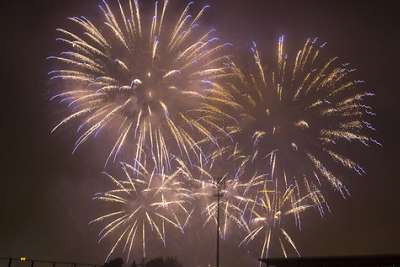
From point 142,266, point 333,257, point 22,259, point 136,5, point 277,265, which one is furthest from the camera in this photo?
Answer: point 142,266

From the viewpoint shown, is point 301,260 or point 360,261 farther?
point 301,260

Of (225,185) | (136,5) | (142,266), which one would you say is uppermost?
(136,5)

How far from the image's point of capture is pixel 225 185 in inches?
1623

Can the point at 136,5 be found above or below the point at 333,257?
above

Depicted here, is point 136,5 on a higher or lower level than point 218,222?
higher

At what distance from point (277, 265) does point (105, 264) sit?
32029 mm

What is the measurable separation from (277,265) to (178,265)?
106ft

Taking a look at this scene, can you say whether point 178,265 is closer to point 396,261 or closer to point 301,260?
point 301,260

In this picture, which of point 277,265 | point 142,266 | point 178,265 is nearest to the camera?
point 277,265

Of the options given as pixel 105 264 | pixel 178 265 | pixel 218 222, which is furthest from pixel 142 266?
pixel 218 222

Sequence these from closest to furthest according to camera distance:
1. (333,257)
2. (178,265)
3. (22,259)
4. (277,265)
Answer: (22,259) < (333,257) < (277,265) < (178,265)

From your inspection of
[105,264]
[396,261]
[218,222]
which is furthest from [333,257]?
[105,264]

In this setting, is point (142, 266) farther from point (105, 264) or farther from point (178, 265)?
point (178, 265)

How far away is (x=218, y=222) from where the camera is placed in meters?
40.4
